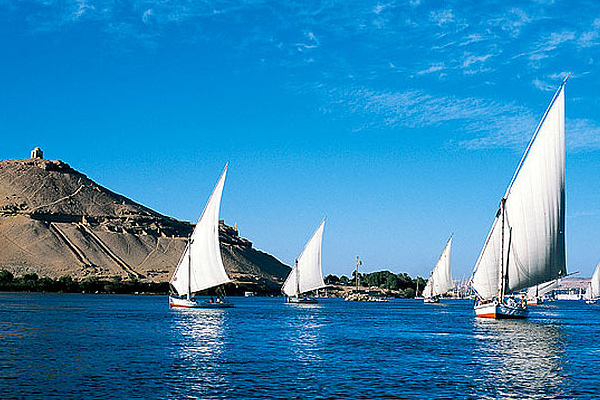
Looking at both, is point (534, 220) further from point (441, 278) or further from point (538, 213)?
point (441, 278)

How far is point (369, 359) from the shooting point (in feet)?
114

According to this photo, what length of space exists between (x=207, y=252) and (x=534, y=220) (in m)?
34.8

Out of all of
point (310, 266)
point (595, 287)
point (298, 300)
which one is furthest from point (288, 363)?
point (595, 287)

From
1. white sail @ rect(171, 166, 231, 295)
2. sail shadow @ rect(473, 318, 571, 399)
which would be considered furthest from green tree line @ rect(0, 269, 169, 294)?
sail shadow @ rect(473, 318, 571, 399)

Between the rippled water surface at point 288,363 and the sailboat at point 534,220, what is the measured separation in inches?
181

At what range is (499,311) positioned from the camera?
59188 millimetres

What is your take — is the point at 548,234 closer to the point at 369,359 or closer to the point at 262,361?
the point at 369,359

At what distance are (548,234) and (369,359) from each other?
20992 millimetres

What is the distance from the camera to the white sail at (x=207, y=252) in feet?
245

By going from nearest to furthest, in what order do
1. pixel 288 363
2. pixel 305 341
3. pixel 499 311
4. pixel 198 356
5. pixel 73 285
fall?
pixel 288 363 < pixel 198 356 < pixel 305 341 < pixel 499 311 < pixel 73 285

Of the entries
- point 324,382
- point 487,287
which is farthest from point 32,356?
point 487,287

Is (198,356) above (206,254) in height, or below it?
below

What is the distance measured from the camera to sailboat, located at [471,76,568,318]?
1924 inches

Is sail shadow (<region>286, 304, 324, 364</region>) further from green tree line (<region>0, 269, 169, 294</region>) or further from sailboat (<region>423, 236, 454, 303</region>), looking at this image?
green tree line (<region>0, 269, 169, 294</region>)
